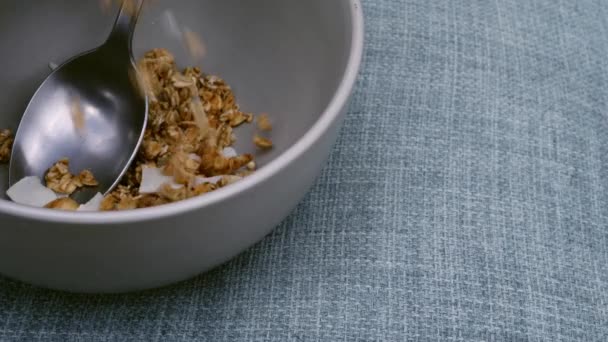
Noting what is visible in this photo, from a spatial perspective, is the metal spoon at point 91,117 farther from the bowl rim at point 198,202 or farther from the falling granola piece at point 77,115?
the bowl rim at point 198,202

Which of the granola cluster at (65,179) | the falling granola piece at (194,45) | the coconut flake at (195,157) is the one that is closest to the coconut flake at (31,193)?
the granola cluster at (65,179)


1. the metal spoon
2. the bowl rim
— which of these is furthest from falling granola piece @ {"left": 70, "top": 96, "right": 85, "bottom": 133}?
the bowl rim

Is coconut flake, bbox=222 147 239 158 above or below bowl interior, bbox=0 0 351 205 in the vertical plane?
below

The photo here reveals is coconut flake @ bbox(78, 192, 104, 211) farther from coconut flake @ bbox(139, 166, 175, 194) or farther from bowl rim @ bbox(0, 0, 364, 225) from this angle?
bowl rim @ bbox(0, 0, 364, 225)

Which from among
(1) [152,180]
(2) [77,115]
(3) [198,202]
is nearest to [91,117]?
(2) [77,115]

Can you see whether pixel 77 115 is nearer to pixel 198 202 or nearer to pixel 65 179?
pixel 65 179

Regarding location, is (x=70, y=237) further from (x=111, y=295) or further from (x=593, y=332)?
(x=593, y=332)

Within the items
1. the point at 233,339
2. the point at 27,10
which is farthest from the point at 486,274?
the point at 27,10
